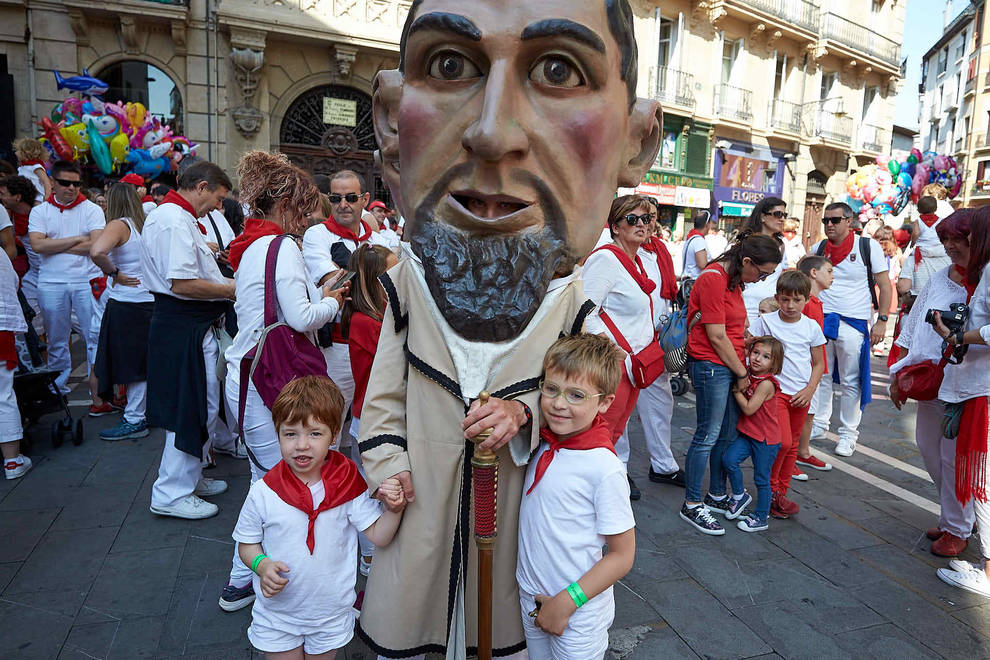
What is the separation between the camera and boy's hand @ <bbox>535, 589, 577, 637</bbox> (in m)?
1.65

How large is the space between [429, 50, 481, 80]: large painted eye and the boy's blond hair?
0.77m

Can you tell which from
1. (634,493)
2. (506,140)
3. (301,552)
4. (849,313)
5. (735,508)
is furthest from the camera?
(849,313)

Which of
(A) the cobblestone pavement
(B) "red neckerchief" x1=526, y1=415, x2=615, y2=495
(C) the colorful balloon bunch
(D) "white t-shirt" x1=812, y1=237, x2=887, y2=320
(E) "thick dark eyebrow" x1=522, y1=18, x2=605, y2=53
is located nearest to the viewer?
(E) "thick dark eyebrow" x1=522, y1=18, x2=605, y2=53

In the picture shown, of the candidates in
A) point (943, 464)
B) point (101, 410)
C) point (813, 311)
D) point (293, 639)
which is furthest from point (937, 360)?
point (101, 410)

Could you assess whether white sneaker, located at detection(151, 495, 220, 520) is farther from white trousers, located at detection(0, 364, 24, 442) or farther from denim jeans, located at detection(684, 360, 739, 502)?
denim jeans, located at detection(684, 360, 739, 502)

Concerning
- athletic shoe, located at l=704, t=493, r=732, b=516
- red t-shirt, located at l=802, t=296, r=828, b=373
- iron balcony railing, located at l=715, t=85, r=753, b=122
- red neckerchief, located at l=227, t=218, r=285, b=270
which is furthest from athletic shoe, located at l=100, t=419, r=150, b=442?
iron balcony railing, located at l=715, t=85, r=753, b=122

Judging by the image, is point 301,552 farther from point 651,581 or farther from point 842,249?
point 842,249

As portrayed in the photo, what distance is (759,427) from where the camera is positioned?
3553 millimetres

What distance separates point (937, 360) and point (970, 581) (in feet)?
→ 3.59

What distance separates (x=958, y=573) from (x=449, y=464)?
289 cm

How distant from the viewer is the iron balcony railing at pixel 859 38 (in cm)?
1884

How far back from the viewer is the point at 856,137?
20297mm

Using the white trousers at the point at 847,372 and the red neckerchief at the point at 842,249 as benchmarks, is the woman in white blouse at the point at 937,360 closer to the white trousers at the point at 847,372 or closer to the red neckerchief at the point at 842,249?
the white trousers at the point at 847,372

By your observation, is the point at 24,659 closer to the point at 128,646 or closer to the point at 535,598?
the point at 128,646
